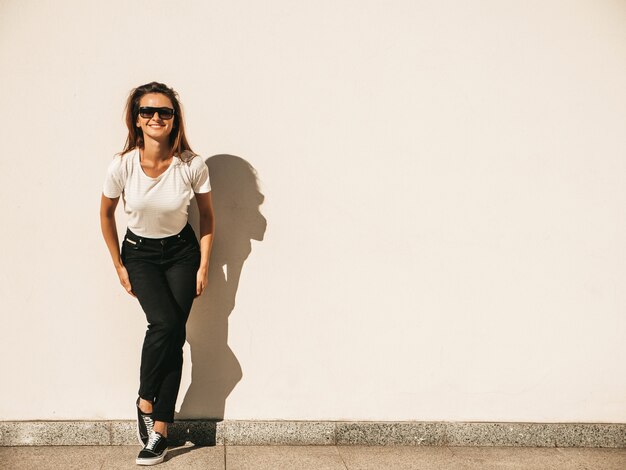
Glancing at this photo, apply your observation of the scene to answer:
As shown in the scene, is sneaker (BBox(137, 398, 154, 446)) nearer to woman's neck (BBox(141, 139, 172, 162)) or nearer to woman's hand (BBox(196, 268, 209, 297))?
woman's hand (BBox(196, 268, 209, 297))

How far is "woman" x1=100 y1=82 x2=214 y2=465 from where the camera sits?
12.2ft

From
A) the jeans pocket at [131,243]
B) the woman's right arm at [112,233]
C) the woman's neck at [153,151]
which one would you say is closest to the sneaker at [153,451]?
the woman's right arm at [112,233]

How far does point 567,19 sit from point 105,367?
152 inches

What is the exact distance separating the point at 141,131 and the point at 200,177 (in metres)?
0.47

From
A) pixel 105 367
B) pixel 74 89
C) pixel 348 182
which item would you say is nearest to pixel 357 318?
pixel 348 182

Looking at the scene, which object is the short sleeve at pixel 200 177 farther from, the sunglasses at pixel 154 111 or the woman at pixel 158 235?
the sunglasses at pixel 154 111

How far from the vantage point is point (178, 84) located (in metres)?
4.04

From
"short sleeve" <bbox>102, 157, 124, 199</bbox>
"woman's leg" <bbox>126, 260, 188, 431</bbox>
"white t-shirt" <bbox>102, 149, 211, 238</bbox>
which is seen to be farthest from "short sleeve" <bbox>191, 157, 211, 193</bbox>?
"woman's leg" <bbox>126, 260, 188, 431</bbox>

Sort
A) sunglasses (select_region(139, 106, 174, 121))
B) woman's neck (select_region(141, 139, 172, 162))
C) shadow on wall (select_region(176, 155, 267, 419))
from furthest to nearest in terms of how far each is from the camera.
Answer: shadow on wall (select_region(176, 155, 267, 419))
woman's neck (select_region(141, 139, 172, 162))
sunglasses (select_region(139, 106, 174, 121))

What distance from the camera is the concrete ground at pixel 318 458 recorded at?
384 centimetres

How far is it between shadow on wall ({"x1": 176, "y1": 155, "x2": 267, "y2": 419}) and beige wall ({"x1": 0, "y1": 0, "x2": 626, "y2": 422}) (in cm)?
1

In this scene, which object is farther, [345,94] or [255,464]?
[345,94]

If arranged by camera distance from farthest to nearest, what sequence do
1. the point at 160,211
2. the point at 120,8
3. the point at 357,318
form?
the point at 357,318
the point at 120,8
the point at 160,211

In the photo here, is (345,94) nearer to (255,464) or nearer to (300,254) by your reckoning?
(300,254)
